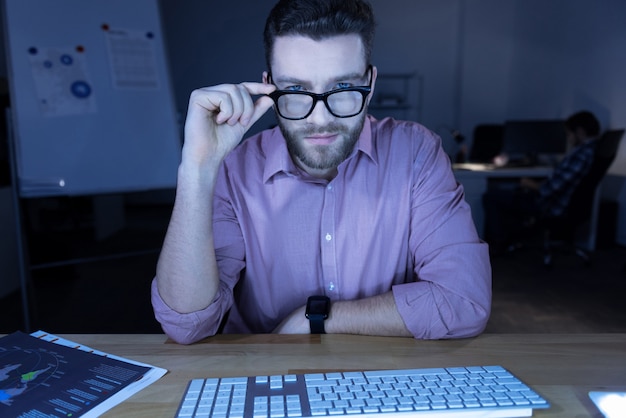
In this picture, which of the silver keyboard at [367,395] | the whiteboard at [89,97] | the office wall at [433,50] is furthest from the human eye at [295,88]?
the office wall at [433,50]

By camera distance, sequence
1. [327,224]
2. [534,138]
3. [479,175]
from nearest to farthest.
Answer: [327,224] → [479,175] → [534,138]

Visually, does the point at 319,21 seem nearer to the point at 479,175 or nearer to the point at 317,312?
the point at 317,312

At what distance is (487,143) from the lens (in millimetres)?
5078

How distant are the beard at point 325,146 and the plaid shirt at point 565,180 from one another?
9.84 ft

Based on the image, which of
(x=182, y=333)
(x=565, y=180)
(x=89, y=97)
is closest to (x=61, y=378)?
(x=182, y=333)

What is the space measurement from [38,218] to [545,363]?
14.9ft

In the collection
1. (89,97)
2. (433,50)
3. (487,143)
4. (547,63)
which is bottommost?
(487,143)

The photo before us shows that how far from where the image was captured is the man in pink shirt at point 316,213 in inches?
35.7

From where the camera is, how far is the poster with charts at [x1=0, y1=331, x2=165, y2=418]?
24.1 inches

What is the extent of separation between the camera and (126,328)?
2621 mm

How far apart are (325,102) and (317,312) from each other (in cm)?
45

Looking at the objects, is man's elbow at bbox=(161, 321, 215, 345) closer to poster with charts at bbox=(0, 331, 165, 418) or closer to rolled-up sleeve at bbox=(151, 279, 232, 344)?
rolled-up sleeve at bbox=(151, 279, 232, 344)

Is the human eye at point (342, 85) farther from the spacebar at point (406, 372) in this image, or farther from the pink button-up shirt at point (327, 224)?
the spacebar at point (406, 372)

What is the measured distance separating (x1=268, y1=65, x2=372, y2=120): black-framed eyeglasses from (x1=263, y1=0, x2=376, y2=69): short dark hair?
136mm
